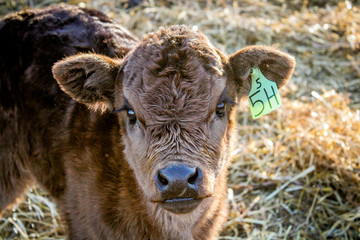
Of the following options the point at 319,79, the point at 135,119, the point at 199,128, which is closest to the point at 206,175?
the point at 199,128

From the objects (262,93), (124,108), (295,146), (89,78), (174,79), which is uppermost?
(174,79)

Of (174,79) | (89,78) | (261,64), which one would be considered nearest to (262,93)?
(261,64)

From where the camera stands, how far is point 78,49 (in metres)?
3.75

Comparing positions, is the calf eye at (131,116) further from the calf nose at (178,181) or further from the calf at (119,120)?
the calf nose at (178,181)

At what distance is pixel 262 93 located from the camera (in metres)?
3.17

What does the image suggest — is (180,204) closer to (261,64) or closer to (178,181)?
(178,181)

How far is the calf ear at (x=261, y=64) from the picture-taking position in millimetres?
3088

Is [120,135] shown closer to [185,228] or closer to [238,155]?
[185,228]

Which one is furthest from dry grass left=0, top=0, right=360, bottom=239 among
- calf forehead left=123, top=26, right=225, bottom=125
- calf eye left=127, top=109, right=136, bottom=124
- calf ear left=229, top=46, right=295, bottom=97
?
calf eye left=127, top=109, right=136, bottom=124

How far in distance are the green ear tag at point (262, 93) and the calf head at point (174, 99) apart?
0.08 m

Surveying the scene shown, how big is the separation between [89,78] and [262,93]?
1.36m

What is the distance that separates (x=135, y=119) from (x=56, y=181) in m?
1.25

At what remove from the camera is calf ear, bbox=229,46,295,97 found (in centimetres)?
309

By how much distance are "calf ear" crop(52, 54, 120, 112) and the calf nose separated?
3.50 feet
